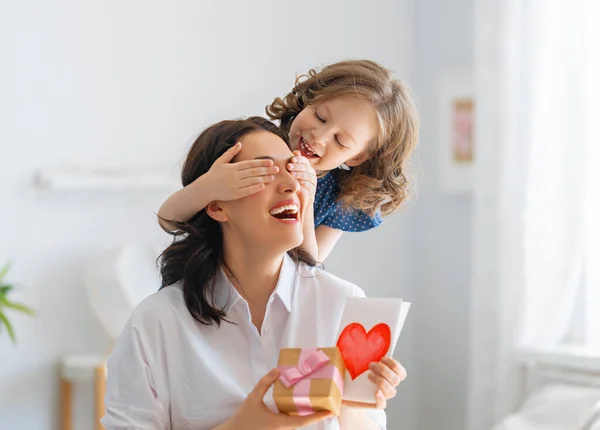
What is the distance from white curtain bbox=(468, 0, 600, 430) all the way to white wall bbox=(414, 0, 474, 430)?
0.44 metres

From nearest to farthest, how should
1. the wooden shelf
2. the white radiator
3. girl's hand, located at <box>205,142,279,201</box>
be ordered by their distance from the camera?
girl's hand, located at <box>205,142,279,201</box> → the white radiator → the wooden shelf

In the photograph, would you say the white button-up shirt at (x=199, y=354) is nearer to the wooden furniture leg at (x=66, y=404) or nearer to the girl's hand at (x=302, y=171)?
the girl's hand at (x=302, y=171)

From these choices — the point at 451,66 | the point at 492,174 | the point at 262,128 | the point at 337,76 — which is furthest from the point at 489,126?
the point at 262,128

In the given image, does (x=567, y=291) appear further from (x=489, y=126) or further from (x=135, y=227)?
(x=135, y=227)

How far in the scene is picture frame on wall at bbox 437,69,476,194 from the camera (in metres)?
4.11

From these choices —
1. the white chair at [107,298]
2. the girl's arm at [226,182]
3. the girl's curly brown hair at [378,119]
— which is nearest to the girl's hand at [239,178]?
the girl's arm at [226,182]

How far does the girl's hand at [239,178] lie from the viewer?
1.51 metres

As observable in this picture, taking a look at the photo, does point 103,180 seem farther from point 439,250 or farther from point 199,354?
point 199,354

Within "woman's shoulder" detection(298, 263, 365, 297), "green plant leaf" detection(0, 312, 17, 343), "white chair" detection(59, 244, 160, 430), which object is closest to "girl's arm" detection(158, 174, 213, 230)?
"woman's shoulder" detection(298, 263, 365, 297)

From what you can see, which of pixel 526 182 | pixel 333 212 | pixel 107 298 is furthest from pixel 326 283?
pixel 526 182

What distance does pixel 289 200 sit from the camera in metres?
1.56

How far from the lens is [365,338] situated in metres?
1.40

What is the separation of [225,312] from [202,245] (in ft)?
0.49

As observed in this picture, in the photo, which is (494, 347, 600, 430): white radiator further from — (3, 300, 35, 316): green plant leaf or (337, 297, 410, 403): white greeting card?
(3, 300, 35, 316): green plant leaf
